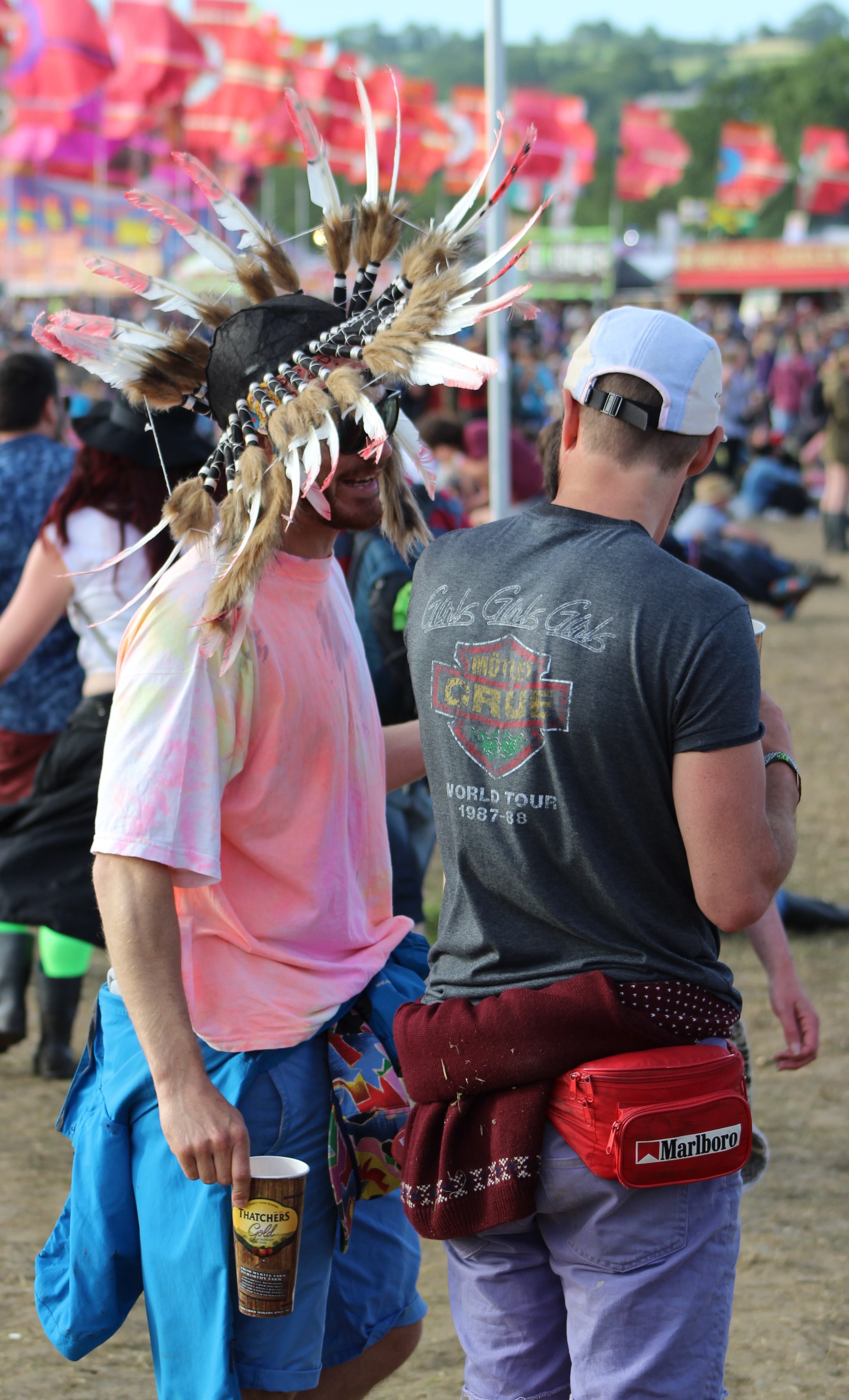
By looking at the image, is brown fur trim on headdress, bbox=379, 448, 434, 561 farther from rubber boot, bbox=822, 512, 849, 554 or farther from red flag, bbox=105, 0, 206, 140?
red flag, bbox=105, 0, 206, 140

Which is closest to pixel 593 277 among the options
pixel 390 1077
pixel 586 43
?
pixel 390 1077

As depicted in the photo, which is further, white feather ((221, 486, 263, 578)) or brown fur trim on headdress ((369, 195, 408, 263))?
brown fur trim on headdress ((369, 195, 408, 263))

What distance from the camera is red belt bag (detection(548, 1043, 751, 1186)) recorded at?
5.46ft

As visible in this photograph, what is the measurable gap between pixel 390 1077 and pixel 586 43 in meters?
215

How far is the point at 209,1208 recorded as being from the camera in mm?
1886

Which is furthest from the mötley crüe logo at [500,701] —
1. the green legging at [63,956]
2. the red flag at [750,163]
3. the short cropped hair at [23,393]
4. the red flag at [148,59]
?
the red flag at [750,163]

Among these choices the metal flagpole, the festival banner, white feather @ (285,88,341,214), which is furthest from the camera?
the festival banner

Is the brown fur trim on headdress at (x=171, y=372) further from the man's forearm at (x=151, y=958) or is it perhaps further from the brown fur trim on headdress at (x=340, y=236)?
the man's forearm at (x=151, y=958)

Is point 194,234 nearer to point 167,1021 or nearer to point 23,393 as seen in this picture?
point 167,1021

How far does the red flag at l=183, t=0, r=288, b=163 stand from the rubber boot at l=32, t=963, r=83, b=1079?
1342 inches

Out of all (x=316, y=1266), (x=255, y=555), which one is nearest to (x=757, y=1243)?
(x=316, y=1266)

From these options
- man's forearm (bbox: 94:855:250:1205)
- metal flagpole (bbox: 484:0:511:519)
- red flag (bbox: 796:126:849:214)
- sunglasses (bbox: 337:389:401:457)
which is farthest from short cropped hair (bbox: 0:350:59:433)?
red flag (bbox: 796:126:849:214)

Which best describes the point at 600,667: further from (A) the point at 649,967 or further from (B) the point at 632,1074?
(B) the point at 632,1074

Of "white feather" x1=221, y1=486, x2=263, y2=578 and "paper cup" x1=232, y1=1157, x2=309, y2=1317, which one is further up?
"white feather" x1=221, y1=486, x2=263, y2=578
